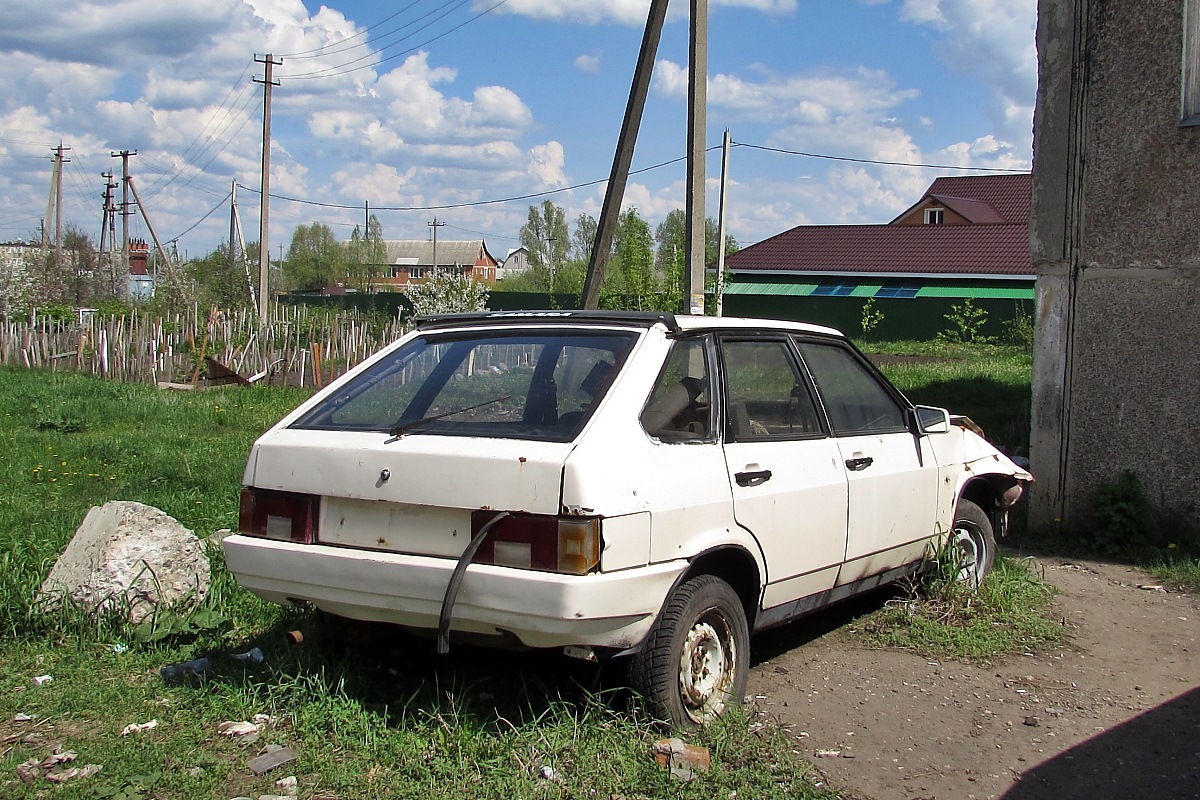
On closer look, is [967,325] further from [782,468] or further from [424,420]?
[424,420]

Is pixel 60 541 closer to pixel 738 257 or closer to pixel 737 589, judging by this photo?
pixel 737 589

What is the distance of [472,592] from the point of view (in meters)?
3.66

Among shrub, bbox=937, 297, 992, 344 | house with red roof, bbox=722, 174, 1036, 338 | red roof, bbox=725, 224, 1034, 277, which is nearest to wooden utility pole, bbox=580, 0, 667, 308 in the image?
shrub, bbox=937, 297, 992, 344

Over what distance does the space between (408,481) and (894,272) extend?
131 ft

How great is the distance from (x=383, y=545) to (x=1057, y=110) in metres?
6.43

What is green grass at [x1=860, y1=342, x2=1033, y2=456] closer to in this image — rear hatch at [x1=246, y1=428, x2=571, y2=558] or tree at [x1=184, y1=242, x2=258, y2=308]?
rear hatch at [x1=246, y1=428, x2=571, y2=558]

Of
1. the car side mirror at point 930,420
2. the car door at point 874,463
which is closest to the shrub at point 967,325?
the car side mirror at point 930,420

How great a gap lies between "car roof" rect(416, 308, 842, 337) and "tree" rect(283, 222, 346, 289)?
79196 mm

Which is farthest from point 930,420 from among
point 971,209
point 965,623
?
point 971,209

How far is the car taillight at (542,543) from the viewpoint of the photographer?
3.57 meters

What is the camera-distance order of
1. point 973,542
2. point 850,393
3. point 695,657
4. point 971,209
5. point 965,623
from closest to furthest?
point 695,657
point 850,393
point 965,623
point 973,542
point 971,209

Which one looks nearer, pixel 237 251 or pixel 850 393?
pixel 850 393

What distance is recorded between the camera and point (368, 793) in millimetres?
3617

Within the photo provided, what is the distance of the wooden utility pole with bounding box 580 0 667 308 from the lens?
36.1ft
